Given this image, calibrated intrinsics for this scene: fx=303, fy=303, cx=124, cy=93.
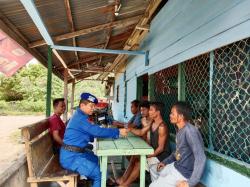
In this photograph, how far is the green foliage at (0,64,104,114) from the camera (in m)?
39.2

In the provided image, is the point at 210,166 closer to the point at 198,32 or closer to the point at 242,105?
the point at 242,105

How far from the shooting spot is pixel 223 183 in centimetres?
284

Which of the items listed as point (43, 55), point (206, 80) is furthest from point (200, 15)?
point (43, 55)

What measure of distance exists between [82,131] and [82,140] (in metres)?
0.13

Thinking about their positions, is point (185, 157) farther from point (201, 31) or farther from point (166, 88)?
point (166, 88)

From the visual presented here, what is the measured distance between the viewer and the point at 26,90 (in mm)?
40594

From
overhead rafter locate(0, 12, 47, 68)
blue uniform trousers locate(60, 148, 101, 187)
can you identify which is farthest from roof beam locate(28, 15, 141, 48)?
blue uniform trousers locate(60, 148, 101, 187)

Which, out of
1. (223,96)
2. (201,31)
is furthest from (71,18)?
(223,96)

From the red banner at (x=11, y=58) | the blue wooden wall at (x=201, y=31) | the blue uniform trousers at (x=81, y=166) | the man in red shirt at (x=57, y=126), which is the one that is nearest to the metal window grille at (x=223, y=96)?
the blue wooden wall at (x=201, y=31)

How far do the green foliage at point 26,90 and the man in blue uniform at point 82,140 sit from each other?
35.2 meters

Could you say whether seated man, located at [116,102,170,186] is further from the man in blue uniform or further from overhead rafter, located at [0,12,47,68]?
overhead rafter, located at [0,12,47,68]

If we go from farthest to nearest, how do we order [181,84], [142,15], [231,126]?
[142,15], [181,84], [231,126]

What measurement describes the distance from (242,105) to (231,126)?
280 mm

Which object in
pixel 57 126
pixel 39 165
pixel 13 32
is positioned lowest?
pixel 39 165
